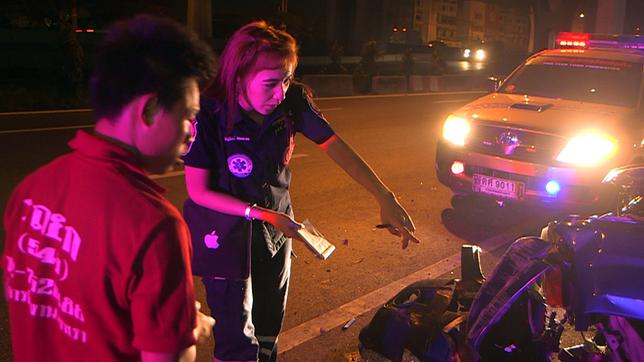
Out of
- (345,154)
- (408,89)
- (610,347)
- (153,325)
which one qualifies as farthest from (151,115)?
(408,89)

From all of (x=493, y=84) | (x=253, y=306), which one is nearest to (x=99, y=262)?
(x=253, y=306)

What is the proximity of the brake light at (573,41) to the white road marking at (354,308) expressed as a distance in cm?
379

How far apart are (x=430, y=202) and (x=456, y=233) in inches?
42.6

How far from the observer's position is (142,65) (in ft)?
4.37

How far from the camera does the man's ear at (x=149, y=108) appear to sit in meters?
1.34

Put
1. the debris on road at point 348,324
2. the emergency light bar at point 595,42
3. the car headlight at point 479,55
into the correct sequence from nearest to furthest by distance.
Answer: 1. the debris on road at point 348,324
2. the emergency light bar at point 595,42
3. the car headlight at point 479,55

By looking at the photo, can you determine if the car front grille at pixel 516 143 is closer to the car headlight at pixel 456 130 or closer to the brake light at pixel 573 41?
the car headlight at pixel 456 130

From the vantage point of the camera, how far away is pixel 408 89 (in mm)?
22656

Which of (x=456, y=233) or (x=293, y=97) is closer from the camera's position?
(x=293, y=97)

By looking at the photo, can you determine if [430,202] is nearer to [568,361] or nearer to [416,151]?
[416,151]

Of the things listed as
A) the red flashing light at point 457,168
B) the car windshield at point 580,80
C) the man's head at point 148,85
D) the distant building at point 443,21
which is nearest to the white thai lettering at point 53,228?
the man's head at point 148,85

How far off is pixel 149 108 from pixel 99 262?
326 millimetres

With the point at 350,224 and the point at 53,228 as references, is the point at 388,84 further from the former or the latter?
the point at 53,228

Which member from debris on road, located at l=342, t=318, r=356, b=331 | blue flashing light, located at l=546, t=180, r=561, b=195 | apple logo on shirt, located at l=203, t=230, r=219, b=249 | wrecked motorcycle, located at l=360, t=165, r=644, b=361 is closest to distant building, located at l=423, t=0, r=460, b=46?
blue flashing light, located at l=546, t=180, r=561, b=195
